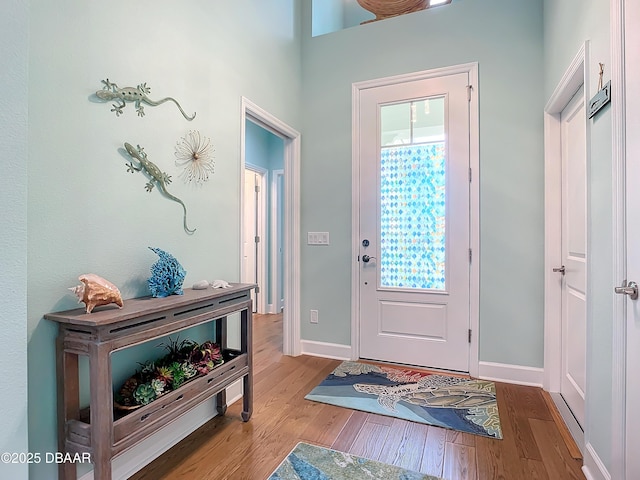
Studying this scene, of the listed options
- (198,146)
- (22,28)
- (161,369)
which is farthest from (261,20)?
(161,369)

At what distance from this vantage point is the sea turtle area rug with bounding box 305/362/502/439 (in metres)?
2.05

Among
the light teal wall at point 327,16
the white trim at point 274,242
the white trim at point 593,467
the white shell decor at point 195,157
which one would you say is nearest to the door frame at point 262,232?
the white trim at point 274,242

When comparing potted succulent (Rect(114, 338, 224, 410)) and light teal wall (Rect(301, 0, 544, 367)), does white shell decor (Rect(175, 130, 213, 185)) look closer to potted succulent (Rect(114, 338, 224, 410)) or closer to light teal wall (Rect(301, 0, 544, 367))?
potted succulent (Rect(114, 338, 224, 410))

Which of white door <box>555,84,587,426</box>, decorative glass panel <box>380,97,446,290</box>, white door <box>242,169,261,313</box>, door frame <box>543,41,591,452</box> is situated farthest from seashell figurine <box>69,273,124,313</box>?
white door <box>242,169,261,313</box>

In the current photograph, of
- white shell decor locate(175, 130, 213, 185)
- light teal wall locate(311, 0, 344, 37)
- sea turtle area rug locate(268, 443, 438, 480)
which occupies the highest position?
light teal wall locate(311, 0, 344, 37)

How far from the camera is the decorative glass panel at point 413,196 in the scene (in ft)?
9.23

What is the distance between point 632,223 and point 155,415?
200 centimetres

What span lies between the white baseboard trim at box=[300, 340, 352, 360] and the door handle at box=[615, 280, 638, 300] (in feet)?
7.08

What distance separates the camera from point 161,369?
1.58 meters

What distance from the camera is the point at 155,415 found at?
1.44 meters

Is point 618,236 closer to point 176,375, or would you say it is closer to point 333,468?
point 333,468

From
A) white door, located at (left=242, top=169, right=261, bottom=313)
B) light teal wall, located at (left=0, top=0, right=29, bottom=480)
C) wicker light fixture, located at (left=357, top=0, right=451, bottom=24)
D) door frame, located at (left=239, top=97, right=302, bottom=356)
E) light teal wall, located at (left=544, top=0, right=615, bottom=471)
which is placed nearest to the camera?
light teal wall, located at (left=0, top=0, right=29, bottom=480)

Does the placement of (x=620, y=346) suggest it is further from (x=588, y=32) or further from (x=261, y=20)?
(x=261, y=20)

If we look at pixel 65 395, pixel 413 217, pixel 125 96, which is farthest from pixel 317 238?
pixel 65 395
